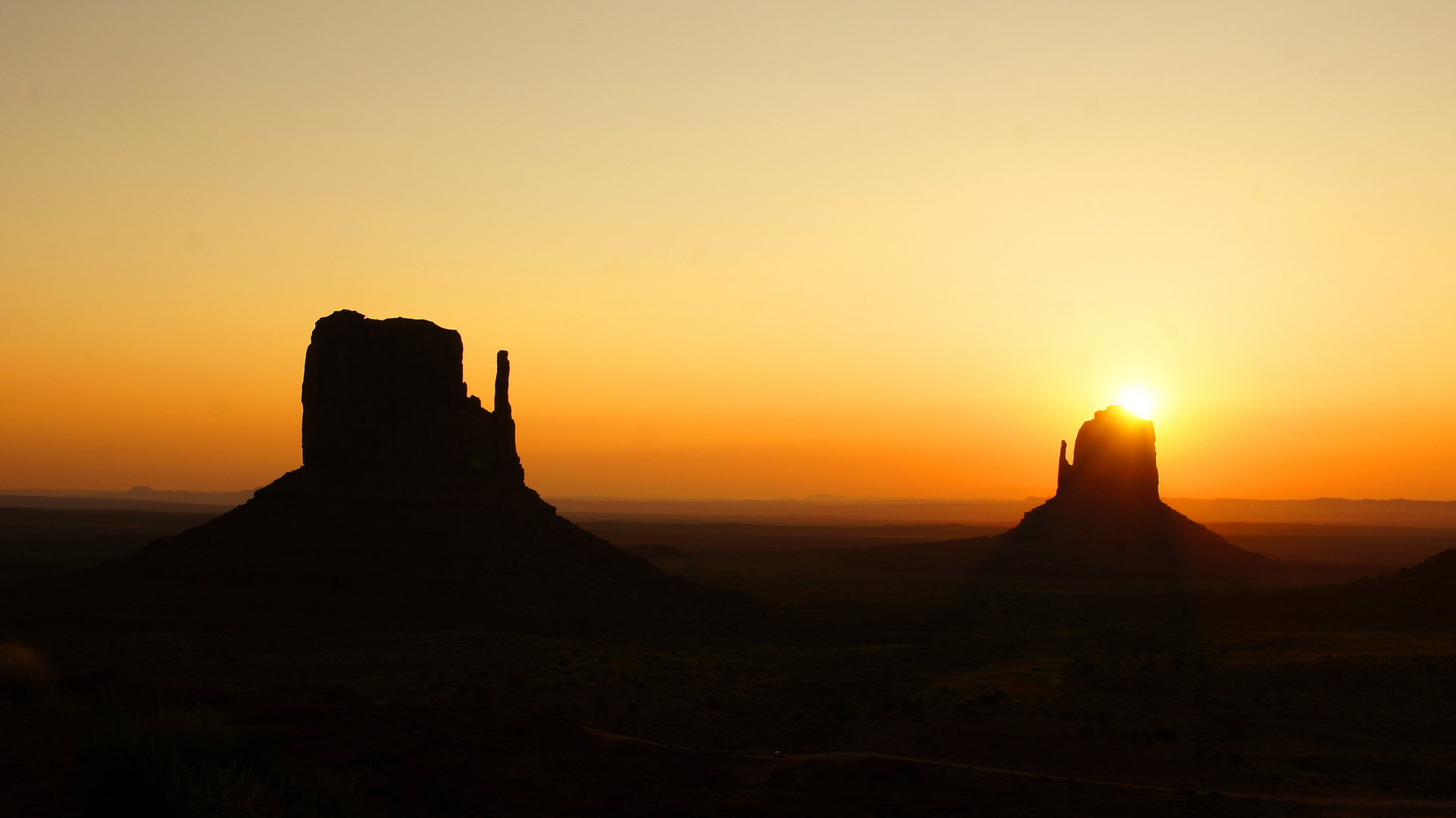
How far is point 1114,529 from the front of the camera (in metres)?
101

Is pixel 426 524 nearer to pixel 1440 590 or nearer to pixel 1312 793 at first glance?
pixel 1312 793

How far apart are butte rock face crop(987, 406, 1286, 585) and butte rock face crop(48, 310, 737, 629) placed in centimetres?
4972

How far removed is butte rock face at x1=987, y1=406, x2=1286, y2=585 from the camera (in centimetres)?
9794

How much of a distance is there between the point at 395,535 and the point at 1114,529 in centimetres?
7101

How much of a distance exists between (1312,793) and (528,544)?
4294 centimetres

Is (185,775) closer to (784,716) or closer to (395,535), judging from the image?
(784,716)

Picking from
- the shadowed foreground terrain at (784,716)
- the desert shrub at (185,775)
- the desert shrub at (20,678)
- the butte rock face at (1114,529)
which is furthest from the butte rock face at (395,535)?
the butte rock face at (1114,529)

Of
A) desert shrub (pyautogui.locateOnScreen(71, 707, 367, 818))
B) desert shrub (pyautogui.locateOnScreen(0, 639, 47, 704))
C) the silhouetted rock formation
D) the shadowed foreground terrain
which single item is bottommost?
the shadowed foreground terrain

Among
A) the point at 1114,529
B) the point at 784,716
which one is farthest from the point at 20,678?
the point at 1114,529

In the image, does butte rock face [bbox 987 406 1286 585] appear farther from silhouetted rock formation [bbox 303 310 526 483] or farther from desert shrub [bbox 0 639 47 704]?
desert shrub [bbox 0 639 47 704]

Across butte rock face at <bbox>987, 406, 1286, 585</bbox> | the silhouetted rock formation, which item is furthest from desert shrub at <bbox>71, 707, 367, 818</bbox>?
butte rock face at <bbox>987, 406, 1286, 585</bbox>

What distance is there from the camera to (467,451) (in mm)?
62969

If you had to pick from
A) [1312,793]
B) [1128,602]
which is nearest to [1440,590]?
[1128,602]

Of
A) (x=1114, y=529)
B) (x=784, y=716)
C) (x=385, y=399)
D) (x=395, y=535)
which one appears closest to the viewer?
(x=784, y=716)
